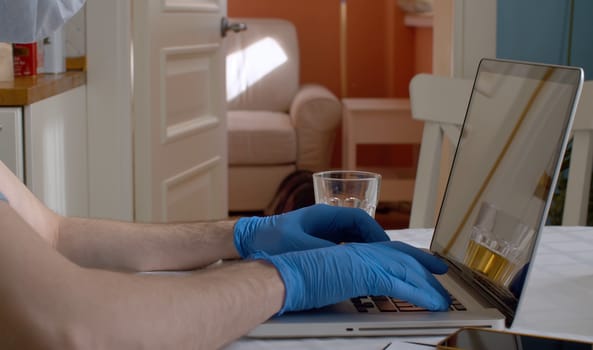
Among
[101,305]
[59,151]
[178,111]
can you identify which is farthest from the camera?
[178,111]

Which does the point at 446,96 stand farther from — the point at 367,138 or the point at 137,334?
the point at 367,138

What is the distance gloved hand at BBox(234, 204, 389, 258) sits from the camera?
1.04 metres

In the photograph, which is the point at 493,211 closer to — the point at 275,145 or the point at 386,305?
the point at 386,305

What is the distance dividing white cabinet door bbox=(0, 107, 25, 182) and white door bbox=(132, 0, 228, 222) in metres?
0.75

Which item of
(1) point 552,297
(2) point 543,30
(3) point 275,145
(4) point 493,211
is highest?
(2) point 543,30

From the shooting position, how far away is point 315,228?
3.57ft

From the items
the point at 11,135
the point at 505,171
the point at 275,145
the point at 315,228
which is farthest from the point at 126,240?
the point at 275,145

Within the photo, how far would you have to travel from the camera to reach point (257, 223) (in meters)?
1.14

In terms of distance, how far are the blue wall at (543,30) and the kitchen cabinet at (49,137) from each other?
1.16 m

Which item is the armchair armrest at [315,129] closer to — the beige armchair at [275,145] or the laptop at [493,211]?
the beige armchair at [275,145]

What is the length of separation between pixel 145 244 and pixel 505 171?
0.46 m

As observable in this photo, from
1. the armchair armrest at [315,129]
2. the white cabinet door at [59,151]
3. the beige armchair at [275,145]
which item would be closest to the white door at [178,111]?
the white cabinet door at [59,151]

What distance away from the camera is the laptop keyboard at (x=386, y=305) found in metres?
0.88

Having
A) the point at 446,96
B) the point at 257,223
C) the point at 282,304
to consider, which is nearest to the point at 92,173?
the point at 446,96
